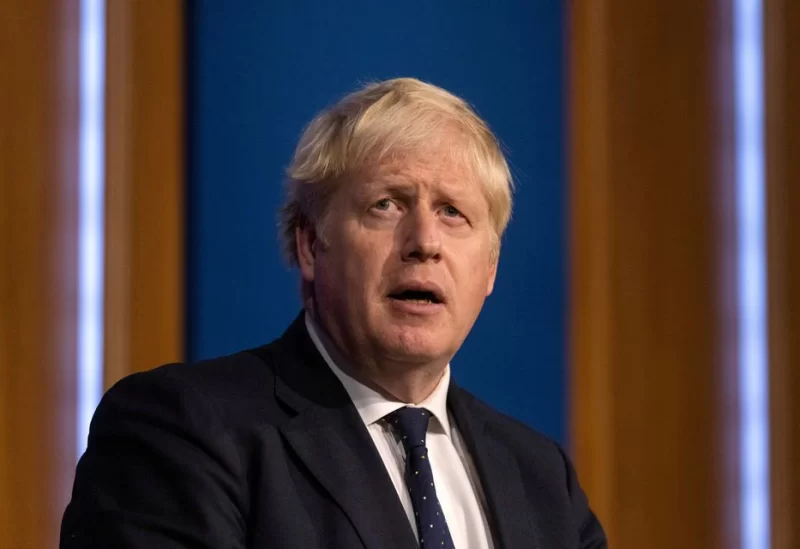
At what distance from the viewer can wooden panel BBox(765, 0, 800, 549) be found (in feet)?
8.20

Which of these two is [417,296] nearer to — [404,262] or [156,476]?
[404,262]

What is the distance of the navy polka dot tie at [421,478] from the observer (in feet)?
4.94

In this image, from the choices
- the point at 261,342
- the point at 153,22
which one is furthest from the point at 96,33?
the point at 261,342

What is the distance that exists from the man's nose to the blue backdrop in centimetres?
74

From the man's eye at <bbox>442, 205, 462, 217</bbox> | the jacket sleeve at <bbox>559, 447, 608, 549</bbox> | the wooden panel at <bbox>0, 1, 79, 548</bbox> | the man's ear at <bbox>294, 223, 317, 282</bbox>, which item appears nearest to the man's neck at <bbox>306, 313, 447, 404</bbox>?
the man's ear at <bbox>294, 223, 317, 282</bbox>

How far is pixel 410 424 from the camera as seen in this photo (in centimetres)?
162

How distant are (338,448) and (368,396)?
Answer: 0.45 ft

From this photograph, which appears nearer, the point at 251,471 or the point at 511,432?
the point at 251,471

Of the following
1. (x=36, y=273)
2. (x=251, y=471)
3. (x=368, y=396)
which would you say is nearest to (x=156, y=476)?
(x=251, y=471)

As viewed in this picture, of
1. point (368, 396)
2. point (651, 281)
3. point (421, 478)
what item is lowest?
point (421, 478)

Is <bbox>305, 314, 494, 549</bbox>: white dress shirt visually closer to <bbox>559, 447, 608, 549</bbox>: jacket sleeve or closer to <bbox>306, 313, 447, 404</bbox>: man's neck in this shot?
<bbox>306, 313, 447, 404</bbox>: man's neck

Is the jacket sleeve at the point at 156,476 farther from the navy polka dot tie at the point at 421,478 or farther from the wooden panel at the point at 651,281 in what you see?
the wooden panel at the point at 651,281

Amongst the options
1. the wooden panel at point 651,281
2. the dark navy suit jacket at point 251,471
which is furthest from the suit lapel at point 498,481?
the wooden panel at point 651,281

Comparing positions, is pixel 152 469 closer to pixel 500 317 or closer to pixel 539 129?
pixel 500 317
